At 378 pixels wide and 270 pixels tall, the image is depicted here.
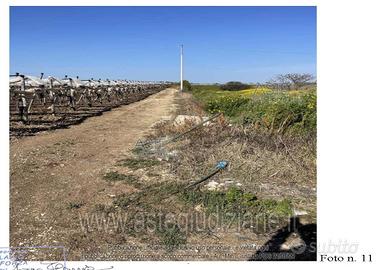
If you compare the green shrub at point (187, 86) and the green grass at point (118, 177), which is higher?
the green shrub at point (187, 86)

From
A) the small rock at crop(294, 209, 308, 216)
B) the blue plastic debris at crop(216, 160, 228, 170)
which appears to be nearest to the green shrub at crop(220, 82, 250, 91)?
the blue plastic debris at crop(216, 160, 228, 170)

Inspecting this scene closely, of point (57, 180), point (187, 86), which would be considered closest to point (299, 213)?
point (57, 180)

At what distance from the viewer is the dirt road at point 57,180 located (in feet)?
11.4

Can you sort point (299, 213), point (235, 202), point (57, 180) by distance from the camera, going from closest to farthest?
point (299, 213), point (235, 202), point (57, 180)

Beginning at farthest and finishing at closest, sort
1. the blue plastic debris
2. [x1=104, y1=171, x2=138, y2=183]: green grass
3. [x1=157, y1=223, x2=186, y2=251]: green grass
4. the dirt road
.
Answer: the blue plastic debris → [x1=104, y1=171, x2=138, y2=183]: green grass → the dirt road → [x1=157, y1=223, x2=186, y2=251]: green grass

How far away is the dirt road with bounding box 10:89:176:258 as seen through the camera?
3.48 m

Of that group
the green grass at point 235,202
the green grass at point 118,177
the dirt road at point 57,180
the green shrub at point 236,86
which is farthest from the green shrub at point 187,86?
the green grass at point 235,202

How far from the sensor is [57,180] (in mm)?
5020

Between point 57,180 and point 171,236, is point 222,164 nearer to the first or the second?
point 171,236

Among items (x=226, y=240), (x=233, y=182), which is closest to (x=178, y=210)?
(x=226, y=240)

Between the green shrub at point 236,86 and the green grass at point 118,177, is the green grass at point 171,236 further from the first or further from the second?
the green shrub at point 236,86

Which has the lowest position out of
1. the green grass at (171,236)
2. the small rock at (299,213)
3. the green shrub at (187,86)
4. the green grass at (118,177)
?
the green grass at (171,236)

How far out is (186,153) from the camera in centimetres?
590

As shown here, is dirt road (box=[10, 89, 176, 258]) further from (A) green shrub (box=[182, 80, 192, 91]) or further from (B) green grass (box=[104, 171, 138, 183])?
(A) green shrub (box=[182, 80, 192, 91])
